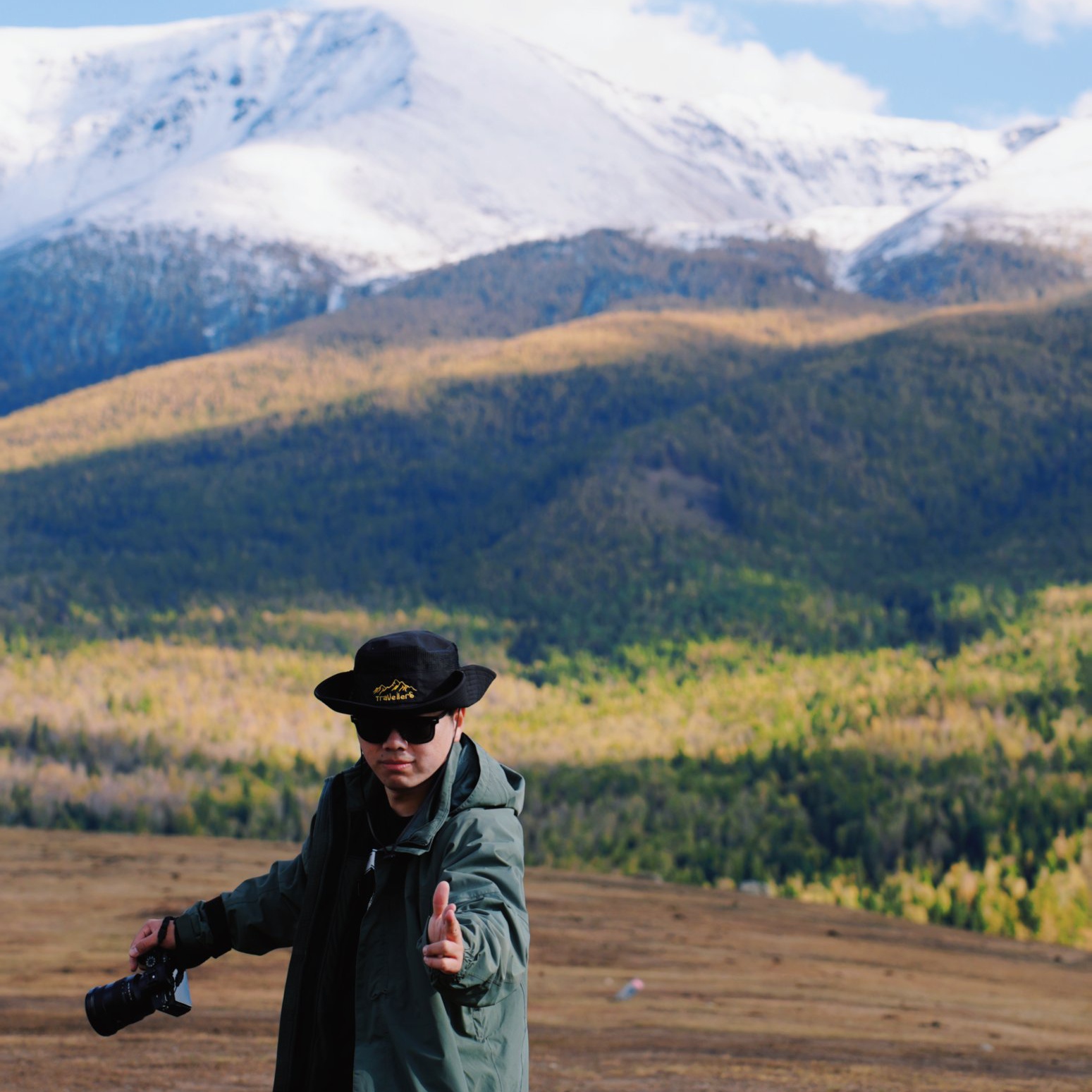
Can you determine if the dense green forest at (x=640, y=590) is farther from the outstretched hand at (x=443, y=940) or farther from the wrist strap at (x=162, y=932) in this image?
the outstretched hand at (x=443, y=940)

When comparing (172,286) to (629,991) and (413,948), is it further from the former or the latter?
(413,948)

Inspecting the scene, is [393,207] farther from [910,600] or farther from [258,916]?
[258,916]

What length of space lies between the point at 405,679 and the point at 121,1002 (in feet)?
4.81

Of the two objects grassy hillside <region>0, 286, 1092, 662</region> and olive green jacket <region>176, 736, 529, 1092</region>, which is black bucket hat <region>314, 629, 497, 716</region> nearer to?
olive green jacket <region>176, 736, 529, 1092</region>

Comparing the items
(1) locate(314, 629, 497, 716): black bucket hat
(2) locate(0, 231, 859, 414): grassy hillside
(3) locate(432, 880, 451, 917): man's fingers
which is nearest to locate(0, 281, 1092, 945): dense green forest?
(1) locate(314, 629, 497, 716): black bucket hat

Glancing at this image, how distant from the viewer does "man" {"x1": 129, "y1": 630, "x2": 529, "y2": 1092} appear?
417 centimetres

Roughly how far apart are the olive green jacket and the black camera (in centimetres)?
47

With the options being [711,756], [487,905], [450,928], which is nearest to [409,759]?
[487,905]

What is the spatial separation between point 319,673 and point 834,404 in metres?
33.0

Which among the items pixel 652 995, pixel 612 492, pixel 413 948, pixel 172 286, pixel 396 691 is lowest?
pixel 652 995

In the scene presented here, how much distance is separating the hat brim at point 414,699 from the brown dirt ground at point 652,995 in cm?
543

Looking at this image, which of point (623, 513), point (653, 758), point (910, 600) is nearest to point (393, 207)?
point (623, 513)

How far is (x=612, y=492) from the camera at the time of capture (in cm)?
6106

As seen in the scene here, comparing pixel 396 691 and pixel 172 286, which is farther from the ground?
pixel 172 286
